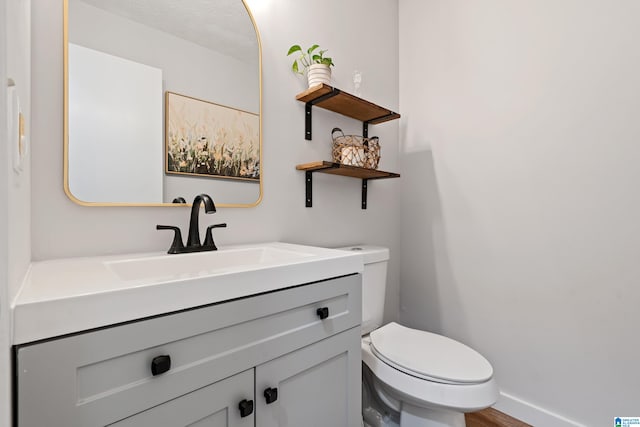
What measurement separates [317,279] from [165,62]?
93 cm

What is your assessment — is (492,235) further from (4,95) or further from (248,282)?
(4,95)

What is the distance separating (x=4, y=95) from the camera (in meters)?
0.35

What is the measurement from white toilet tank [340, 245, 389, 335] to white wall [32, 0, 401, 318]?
25cm

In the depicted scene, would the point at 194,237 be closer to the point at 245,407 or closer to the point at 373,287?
the point at 245,407

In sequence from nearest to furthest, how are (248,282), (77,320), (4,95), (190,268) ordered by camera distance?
1. (4,95)
2. (77,320)
3. (248,282)
4. (190,268)

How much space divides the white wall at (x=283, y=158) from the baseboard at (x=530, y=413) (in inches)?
28.2

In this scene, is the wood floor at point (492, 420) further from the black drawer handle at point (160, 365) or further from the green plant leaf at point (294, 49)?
the green plant leaf at point (294, 49)

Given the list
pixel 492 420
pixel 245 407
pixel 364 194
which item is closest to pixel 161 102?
pixel 245 407

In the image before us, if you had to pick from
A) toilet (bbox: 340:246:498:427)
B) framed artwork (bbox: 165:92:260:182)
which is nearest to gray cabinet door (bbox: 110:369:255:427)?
toilet (bbox: 340:246:498:427)

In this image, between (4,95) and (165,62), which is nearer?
(4,95)

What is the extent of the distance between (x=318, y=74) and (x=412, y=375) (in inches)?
51.3

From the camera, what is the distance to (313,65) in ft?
4.58

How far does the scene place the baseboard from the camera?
136 centimetres

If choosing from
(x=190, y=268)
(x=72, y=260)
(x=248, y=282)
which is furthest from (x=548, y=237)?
(x=72, y=260)
